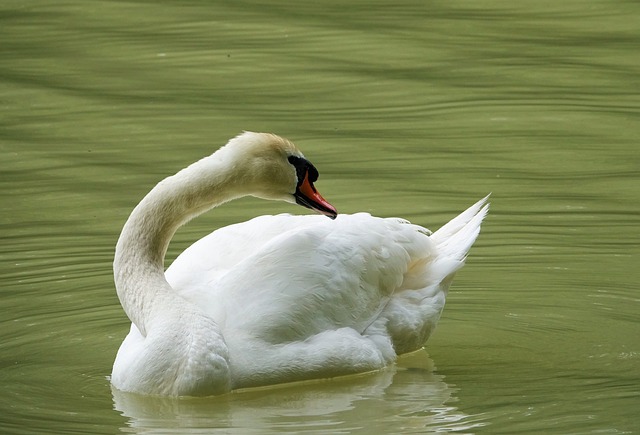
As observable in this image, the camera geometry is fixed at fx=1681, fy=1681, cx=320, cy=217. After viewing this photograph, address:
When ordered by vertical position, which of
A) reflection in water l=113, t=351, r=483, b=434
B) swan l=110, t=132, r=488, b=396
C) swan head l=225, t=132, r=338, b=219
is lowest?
reflection in water l=113, t=351, r=483, b=434

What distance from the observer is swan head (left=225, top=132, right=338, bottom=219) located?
28.8 feet

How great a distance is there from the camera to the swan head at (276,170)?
877 centimetres

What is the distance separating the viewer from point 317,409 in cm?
833

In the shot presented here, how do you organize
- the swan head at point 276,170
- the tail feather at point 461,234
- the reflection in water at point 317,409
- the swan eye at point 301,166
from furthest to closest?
the tail feather at point 461,234, the swan eye at point 301,166, the swan head at point 276,170, the reflection in water at point 317,409

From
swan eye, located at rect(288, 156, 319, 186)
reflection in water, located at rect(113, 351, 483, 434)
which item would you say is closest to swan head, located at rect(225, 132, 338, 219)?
swan eye, located at rect(288, 156, 319, 186)

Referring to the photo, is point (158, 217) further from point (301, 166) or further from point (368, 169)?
point (368, 169)

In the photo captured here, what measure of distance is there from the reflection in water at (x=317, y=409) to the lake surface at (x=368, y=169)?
18 mm

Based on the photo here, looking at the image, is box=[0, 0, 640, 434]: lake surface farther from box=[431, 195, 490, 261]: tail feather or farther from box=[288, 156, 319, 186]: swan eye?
box=[288, 156, 319, 186]: swan eye

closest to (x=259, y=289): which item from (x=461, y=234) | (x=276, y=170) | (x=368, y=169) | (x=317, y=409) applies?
(x=276, y=170)

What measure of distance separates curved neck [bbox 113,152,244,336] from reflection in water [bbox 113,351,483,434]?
1.98 feet

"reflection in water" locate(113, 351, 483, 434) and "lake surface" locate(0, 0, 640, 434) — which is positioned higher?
"lake surface" locate(0, 0, 640, 434)

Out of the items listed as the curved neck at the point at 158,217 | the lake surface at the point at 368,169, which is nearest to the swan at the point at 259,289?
the curved neck at the point at 158,217

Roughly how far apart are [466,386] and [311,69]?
25.3ft

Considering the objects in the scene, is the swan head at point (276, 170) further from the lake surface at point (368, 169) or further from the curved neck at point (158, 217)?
the lake surface at point (368, 169)
